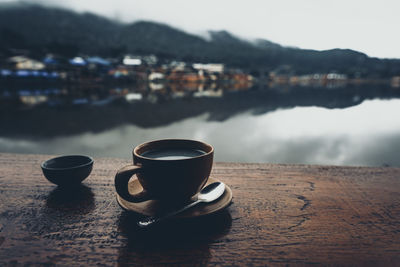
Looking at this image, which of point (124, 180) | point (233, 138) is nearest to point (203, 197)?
point (124, 180)

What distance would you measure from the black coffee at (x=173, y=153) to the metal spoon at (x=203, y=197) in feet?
0.31

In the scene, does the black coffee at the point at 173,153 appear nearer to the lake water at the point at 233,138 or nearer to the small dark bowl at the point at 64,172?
the small dark bowl at the point at 64,172

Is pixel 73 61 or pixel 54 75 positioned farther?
pixel 73 61

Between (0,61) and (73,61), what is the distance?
9.58 m

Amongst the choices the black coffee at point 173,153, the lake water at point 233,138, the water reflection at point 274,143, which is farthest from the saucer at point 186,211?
the water reflection at point 274,143

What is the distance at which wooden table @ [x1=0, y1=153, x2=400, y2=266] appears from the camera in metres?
0.43

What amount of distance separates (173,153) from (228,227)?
248 mm

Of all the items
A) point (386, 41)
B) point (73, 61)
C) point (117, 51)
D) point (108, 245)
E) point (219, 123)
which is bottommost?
point (219, 123)

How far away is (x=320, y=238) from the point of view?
0.49m

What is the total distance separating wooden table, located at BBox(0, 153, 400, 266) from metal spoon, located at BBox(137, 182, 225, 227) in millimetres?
29

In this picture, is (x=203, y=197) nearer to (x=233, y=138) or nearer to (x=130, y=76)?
(x=233, y=138)

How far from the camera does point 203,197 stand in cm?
58

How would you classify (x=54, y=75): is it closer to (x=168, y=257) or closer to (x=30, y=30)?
(x=30, y=30)

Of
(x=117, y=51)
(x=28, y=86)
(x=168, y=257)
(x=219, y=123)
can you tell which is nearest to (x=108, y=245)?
(x=168, y=257)
